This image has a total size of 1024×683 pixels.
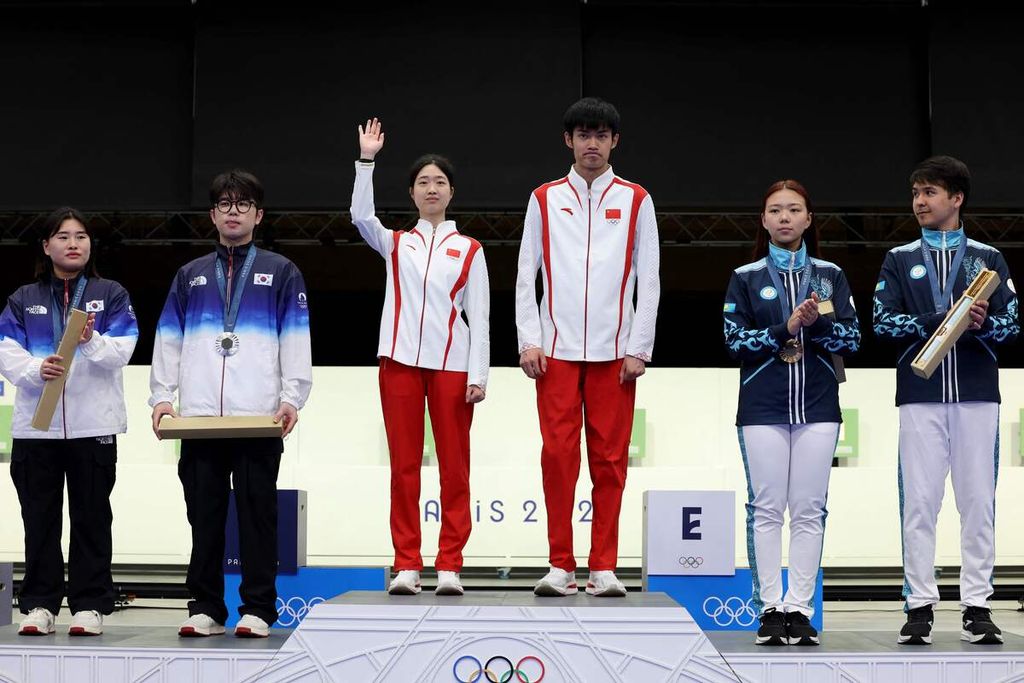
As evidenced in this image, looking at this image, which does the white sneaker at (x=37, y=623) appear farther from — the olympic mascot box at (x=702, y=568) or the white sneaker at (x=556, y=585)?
the olympic mascot box at (x=702, y=568)

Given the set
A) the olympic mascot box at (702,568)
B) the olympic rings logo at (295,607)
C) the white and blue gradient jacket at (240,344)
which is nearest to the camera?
the white and blue gradient jacket at (240,344)

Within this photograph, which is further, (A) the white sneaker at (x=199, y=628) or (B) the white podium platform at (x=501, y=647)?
(A) the white sneaker at (x=199, y=628)

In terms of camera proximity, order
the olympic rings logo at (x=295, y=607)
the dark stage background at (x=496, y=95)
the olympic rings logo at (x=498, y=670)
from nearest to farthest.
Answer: the olympic rings logo at (x=498, y=670), the olympic rings logo at (x=295, y=607), the dark stage background at (x=496, y=95)

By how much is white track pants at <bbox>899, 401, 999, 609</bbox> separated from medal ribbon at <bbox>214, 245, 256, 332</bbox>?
2.67 meters

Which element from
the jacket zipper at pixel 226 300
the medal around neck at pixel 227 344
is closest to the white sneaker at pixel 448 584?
the jacket zipper at pixel 226 300

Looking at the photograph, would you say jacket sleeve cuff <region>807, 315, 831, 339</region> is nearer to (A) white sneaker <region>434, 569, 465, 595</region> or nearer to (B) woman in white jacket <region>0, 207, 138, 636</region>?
(A) white sneaker <region>434, 569, 465, 595</region>

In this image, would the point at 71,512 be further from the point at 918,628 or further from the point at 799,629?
the point at 918,628

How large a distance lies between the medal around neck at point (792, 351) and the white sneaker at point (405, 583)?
1.67 m

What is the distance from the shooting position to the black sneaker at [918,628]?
400 centimetres

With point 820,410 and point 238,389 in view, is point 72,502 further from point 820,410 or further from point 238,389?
point 820,410

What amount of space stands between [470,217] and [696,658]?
8.24 m

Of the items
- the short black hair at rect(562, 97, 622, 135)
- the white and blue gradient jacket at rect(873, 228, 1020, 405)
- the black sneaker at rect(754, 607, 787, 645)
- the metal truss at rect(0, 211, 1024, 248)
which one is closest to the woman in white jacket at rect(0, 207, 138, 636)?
the short black hair at rect(562, 97, 622, 135)

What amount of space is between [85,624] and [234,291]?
1430 mm

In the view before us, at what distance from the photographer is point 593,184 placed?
434 centimetres
